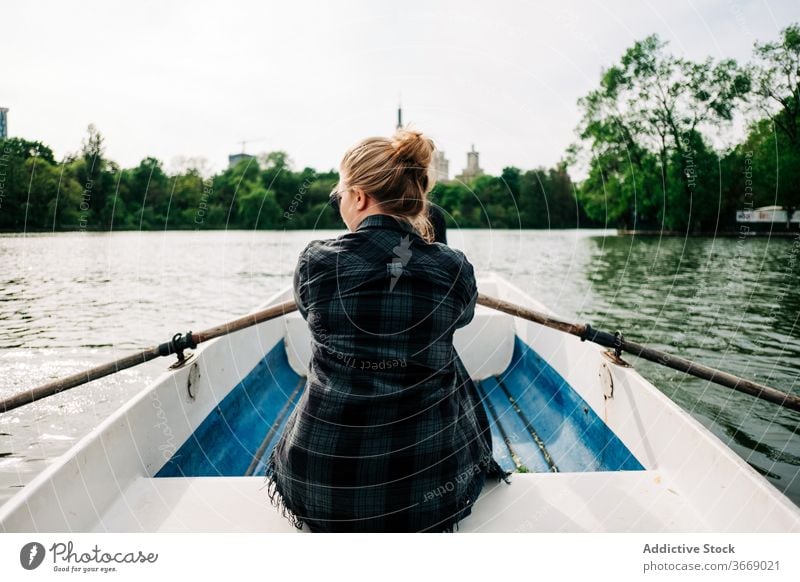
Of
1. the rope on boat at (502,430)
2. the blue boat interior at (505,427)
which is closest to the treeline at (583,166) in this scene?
the blue boat interior at (505,427)

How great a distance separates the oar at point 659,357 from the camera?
6.93 feet

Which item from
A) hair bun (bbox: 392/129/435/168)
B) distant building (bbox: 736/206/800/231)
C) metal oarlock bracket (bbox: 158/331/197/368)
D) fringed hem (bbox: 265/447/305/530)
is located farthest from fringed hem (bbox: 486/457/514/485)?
distant building (bbox: 736/206/800/231)

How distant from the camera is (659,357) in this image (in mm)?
2574

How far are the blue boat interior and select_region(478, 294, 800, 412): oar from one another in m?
0.47

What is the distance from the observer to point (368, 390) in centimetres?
142

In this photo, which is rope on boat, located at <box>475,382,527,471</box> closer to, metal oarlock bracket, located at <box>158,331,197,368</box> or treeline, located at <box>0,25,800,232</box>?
treeline, located at <box>0,25,800,232</box>

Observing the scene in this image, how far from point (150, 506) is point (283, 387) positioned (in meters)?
2.34

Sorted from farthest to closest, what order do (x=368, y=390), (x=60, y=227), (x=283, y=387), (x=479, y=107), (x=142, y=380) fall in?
1. (x=142, y=380)
2. (x=283, y=387)
3. (x=60, y=227)
4. (x=479, y=107)
5. (x=368, y=390)

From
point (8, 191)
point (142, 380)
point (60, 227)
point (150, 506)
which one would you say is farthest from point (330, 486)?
point (142, 380)

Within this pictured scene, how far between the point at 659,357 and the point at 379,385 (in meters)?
1.76

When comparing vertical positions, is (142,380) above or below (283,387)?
below

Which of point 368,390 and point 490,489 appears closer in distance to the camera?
point 368,390

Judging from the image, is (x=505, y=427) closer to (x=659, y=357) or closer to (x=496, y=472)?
(x=659, y=357)
